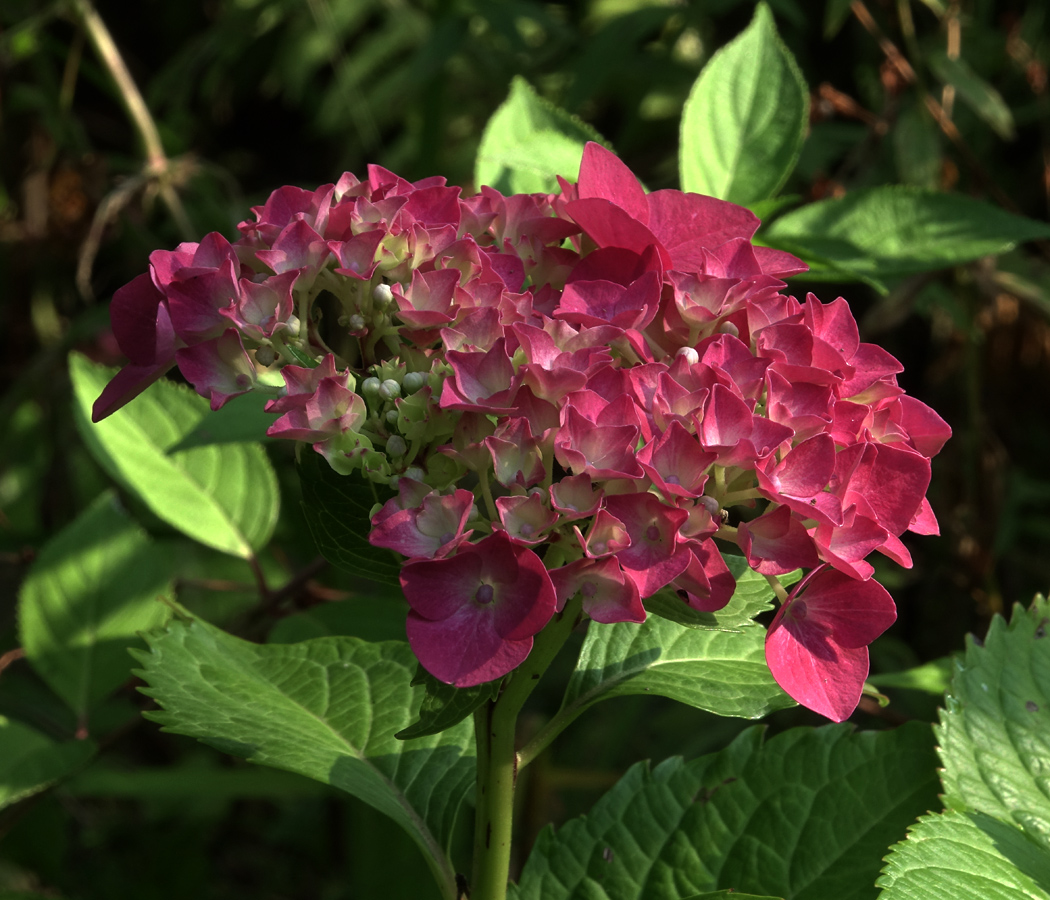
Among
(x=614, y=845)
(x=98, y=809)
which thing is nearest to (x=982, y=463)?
(x=614, y=845)

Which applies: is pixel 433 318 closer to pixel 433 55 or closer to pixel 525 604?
pixel 525 604

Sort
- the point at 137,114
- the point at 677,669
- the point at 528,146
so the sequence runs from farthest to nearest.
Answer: the point at 137,114
the point at 528,146
the point at 677,669

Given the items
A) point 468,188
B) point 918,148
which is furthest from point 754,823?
point 468,188

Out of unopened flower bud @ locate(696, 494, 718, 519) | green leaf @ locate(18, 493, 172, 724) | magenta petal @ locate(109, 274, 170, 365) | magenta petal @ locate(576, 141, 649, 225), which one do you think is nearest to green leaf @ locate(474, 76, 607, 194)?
magenta petal @ locate(576, 141, 649, 225)

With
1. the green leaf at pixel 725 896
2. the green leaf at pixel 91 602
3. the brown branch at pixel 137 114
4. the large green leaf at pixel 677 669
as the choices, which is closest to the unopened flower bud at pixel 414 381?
the large green leaf at pixel 677 669

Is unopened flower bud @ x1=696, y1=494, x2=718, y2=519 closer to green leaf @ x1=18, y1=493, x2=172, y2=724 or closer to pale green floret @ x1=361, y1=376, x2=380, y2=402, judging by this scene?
pale green floret @ x1=361, y1=376, x2=380, y2=402

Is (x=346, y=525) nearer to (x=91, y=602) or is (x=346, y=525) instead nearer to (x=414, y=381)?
(x=414, y=381)
